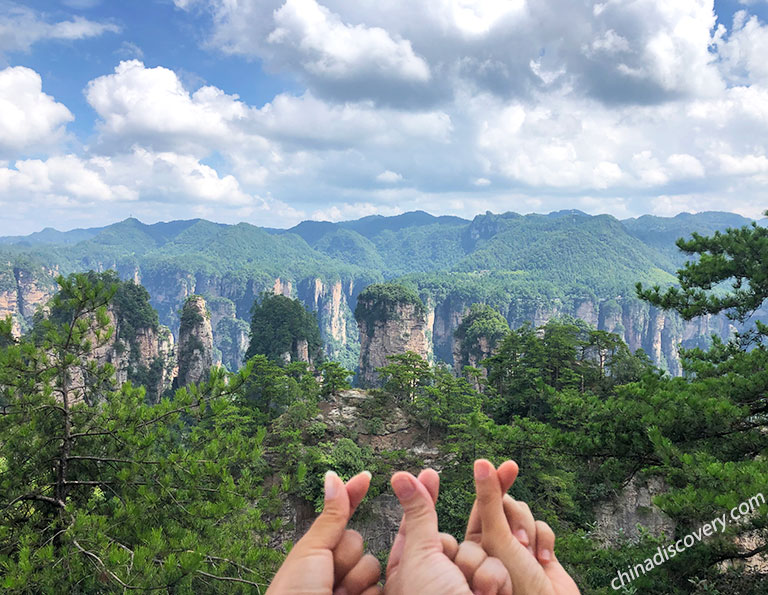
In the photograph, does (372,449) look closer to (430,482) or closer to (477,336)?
(430,482)

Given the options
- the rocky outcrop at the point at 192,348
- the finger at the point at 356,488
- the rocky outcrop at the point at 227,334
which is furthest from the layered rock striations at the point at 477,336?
the rocky outcrop at the point at 227,334

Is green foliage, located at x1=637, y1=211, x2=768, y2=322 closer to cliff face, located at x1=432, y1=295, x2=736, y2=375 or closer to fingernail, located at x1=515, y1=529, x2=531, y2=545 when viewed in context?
fingernail, located at x1=515, y1=529, x2=531, y2=545

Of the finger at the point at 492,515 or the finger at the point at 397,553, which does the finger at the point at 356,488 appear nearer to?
the finger at the point at 397,553

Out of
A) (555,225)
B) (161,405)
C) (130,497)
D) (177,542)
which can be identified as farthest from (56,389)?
(555,225)

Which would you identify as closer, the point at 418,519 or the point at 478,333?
the point at 418,519

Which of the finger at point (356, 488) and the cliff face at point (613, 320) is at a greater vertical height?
the finger at point (356, 488)

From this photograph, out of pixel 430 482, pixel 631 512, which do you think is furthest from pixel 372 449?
pixel 430 482

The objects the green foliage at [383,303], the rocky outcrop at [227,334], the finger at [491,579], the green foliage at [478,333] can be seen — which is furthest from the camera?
the rocky outcrop at [227,334]
